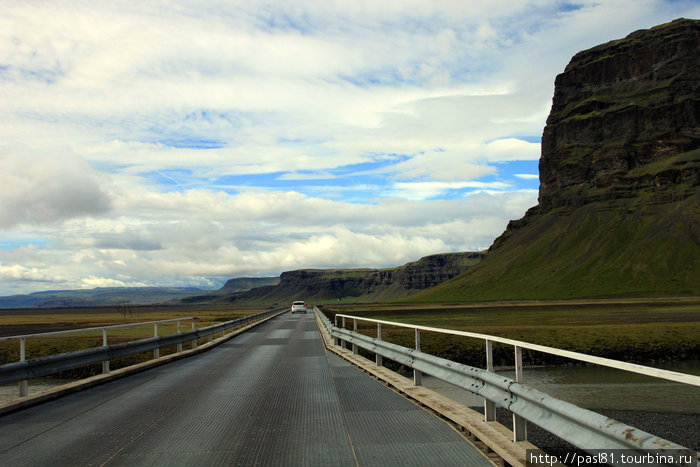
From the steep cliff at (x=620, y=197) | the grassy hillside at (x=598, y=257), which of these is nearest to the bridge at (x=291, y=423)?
the grassy hillside at (x=598, y=257)

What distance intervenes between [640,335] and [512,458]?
36.3 meters

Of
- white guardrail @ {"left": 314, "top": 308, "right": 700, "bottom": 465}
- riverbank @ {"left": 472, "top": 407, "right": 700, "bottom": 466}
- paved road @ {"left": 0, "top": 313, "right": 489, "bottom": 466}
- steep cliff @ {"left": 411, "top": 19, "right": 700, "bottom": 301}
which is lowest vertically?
riverbank @ {"left": 472, "top": 407, "right": 700, "bottom": 466}

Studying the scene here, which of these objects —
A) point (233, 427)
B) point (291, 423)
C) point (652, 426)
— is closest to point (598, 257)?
point (652, 426)

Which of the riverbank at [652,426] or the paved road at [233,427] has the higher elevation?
the paved road at [233,427]

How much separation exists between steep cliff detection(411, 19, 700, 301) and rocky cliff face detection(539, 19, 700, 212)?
1.04 ft

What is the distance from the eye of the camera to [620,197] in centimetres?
16388

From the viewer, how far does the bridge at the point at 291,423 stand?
598 centimetres

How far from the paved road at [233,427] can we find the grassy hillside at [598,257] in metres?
128

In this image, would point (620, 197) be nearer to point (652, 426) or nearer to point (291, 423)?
point (652, 426)

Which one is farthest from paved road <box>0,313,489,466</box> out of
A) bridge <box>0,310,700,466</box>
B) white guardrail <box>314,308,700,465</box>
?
white guardrail <box>314,308,700,465</box>

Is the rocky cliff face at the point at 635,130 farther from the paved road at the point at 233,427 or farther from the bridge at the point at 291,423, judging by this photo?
the paved road at the point at 233,427

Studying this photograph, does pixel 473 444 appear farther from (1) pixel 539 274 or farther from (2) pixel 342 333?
(1) pixel 539 274

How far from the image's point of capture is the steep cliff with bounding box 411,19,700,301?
135 m

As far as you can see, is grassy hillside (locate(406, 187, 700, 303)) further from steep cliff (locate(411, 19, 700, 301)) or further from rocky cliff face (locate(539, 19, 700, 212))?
rocky cliff face (locate(539, 19, 700, 212))
